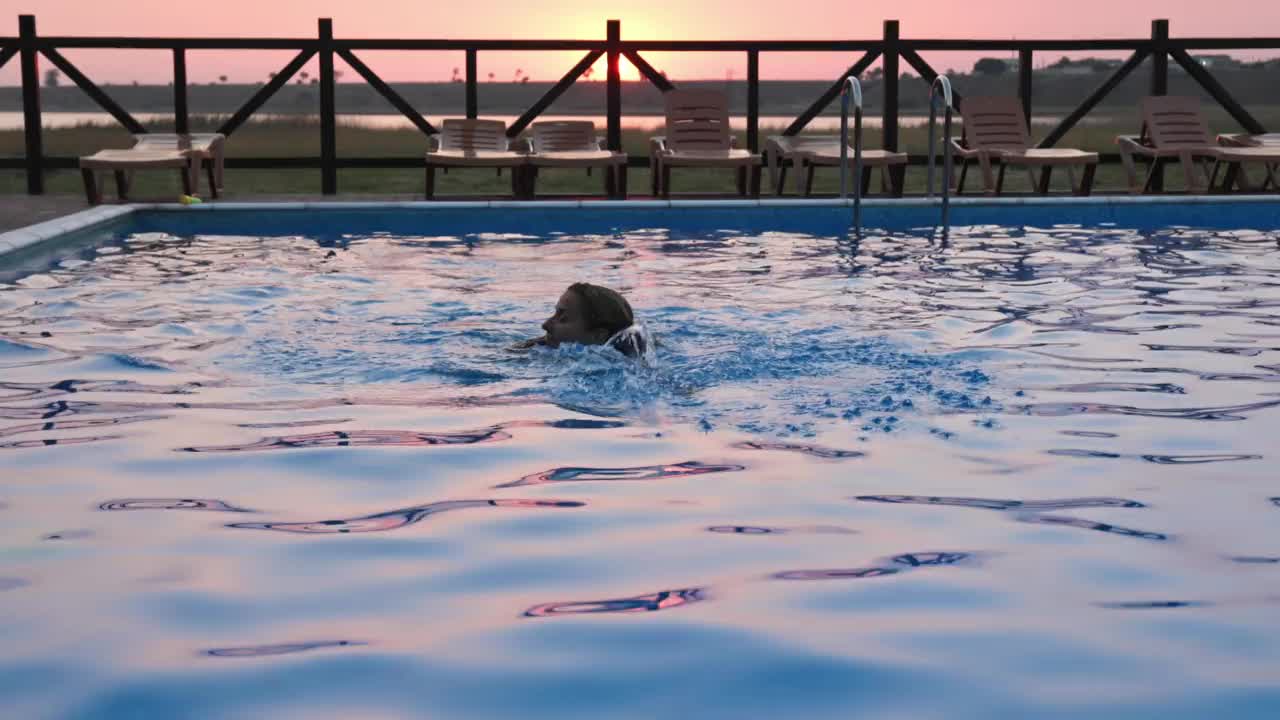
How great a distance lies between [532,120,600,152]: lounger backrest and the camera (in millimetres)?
12414

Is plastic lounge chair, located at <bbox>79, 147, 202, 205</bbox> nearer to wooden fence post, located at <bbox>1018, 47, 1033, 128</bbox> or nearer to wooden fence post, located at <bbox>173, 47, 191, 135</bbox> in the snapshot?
wooden fence post, located at <bbox>173, 47, 191, 135</bbox>

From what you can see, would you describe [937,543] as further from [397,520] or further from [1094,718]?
[397,520]

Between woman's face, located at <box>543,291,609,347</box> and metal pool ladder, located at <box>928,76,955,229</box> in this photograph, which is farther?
metal pool ladder, located at <box>928,76,955,229</box>

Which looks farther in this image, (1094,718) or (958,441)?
(958,441)

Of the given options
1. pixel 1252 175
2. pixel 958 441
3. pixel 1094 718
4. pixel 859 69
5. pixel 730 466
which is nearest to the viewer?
pixel 1094 718

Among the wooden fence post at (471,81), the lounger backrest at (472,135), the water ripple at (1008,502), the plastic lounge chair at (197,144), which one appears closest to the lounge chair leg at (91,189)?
the plastic lounge chair at (197,144)

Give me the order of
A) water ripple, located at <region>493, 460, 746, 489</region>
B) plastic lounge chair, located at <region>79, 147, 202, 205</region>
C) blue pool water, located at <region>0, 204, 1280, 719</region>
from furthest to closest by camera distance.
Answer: plastic lounge chair, located at <region>79, 147, 202, 205</region> → water ripple, located at <region>493, 460, 746, 489</region> → blue pool water, located at <region>0, 204, 1280, 719</region>

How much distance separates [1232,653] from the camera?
262 centimetres

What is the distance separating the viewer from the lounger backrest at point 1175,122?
41.2 ft

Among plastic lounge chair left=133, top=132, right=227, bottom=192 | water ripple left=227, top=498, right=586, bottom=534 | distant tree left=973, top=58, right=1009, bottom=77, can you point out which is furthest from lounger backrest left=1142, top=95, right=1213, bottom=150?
distant tree left=973, top=58, right=1009, bottom=77

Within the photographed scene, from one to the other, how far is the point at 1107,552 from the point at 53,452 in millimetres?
2744

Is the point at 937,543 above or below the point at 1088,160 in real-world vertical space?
below

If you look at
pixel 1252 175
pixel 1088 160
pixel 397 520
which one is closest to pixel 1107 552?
pixel 397 520

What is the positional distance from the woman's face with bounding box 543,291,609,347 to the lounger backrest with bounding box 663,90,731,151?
757cm
